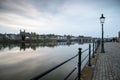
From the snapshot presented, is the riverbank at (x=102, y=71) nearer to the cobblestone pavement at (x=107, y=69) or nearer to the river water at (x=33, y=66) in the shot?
the cobblestone pavement at (x=107, y=69)

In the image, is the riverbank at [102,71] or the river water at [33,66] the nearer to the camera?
the riverbank at [102,71]

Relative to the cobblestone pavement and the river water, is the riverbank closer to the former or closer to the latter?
the cobblestone pavement

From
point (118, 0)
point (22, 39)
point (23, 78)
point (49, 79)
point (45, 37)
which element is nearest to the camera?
point (49, 79)

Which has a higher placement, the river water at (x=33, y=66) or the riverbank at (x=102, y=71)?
the riverbank at (x=102, y=71)

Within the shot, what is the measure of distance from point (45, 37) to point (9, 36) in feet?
158

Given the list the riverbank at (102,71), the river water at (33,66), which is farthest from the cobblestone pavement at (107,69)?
the river water at (33,66)

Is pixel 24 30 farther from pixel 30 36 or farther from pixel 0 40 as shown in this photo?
pixel 0 40

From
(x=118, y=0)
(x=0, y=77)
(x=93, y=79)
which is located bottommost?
(x=0, y=77)

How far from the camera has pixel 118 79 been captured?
222 inches

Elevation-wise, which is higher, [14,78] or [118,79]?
[118,79]

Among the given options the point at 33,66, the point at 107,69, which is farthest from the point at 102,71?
the point at 33,66

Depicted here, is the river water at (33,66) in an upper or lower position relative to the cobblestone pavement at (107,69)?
lower

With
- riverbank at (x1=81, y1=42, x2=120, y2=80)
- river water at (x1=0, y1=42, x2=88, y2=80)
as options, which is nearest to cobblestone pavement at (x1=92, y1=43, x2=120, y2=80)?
riverbank at (x1=81, y1=42, x2=120, y2=80)

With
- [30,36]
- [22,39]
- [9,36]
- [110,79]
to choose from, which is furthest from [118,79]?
[9,36]
